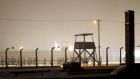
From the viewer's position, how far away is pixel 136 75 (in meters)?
16.0

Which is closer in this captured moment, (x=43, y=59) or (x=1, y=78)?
(x=1, y=78)

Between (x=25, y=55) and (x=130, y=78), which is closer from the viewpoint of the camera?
(x=130, y=78)

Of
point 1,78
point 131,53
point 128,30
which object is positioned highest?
point 128,30

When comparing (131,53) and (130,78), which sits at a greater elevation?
(131,53)

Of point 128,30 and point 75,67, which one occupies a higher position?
point 128,30

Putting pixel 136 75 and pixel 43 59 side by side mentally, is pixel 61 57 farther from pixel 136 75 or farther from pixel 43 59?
pixel 136 75

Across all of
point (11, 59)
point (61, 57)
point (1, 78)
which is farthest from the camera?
point (61, 57)

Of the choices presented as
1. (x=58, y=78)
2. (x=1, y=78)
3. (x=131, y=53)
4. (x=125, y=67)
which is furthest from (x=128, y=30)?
(x=1, y=78)

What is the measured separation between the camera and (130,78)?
15.8m

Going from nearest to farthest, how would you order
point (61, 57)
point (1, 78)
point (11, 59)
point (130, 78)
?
1. point (130, 78)
2. point (1, 78)
3. point (11, 59)
4. point (61, 57)

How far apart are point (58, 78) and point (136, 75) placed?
3537 mm

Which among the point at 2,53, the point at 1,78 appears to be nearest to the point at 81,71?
the point at 1,78

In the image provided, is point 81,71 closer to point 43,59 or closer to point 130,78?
point 130,78

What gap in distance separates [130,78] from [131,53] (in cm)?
220
